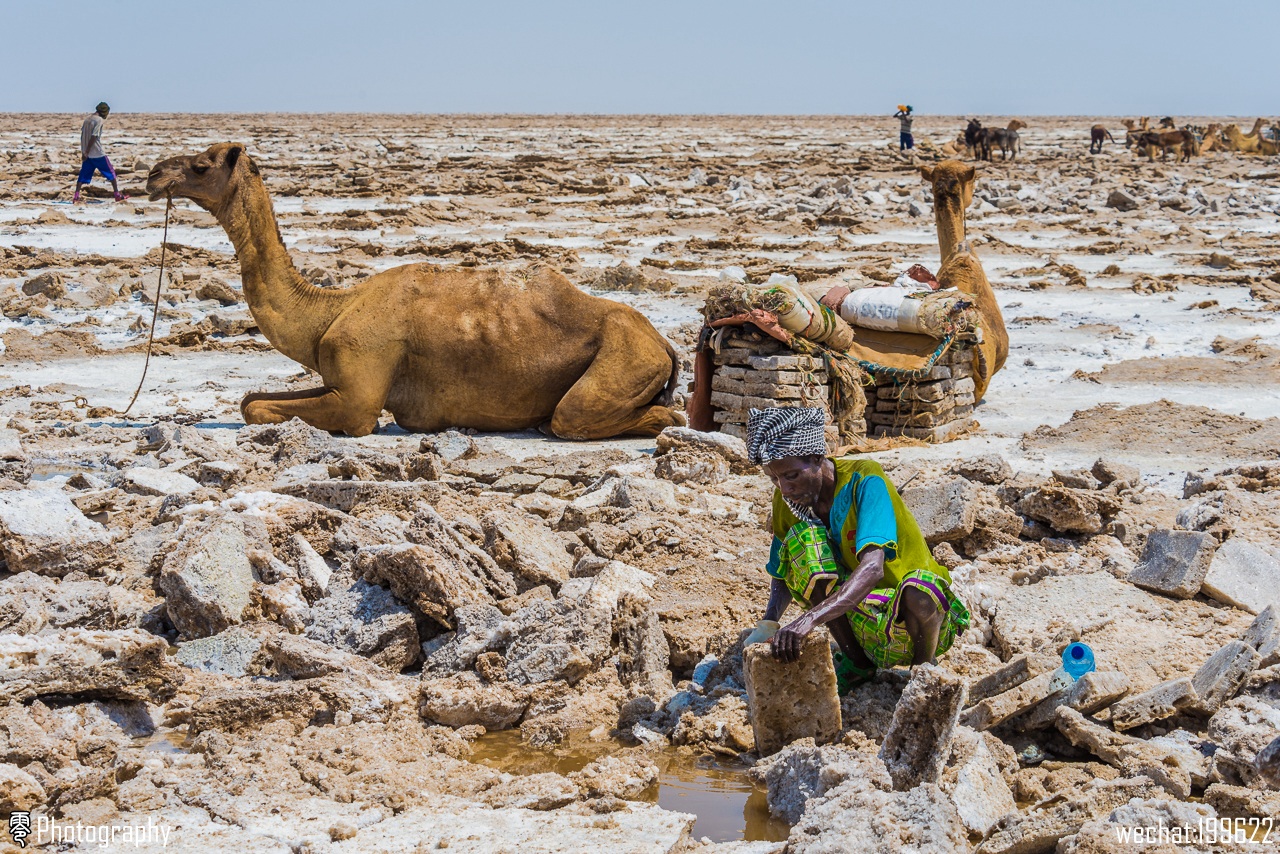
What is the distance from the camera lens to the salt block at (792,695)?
4.45 m

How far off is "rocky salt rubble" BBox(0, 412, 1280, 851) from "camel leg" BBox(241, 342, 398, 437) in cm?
143

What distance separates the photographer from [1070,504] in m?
6.80

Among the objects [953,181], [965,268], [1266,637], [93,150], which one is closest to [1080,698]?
[1266,637]

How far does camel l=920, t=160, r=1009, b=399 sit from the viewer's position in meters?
10.3

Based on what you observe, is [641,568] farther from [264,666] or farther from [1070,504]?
[1070,504]

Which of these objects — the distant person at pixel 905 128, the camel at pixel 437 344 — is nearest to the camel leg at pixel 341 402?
the camel at pixel 437 344

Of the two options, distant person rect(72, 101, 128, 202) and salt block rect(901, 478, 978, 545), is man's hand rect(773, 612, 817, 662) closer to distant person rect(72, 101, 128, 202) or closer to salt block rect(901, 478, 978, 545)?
salt block rect(901, 478, 978, 545)

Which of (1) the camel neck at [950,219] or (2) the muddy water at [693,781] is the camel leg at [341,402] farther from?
(1) the camel neck at [950,219]

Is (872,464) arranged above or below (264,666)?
above

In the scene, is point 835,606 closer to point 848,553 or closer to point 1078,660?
point 848,553

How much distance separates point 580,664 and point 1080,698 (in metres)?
1.90

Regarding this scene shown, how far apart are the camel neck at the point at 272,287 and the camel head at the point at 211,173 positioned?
0.07m

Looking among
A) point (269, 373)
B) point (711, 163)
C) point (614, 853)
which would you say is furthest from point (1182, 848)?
point (711, 163)

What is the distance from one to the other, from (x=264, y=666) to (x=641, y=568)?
5.99 ft
